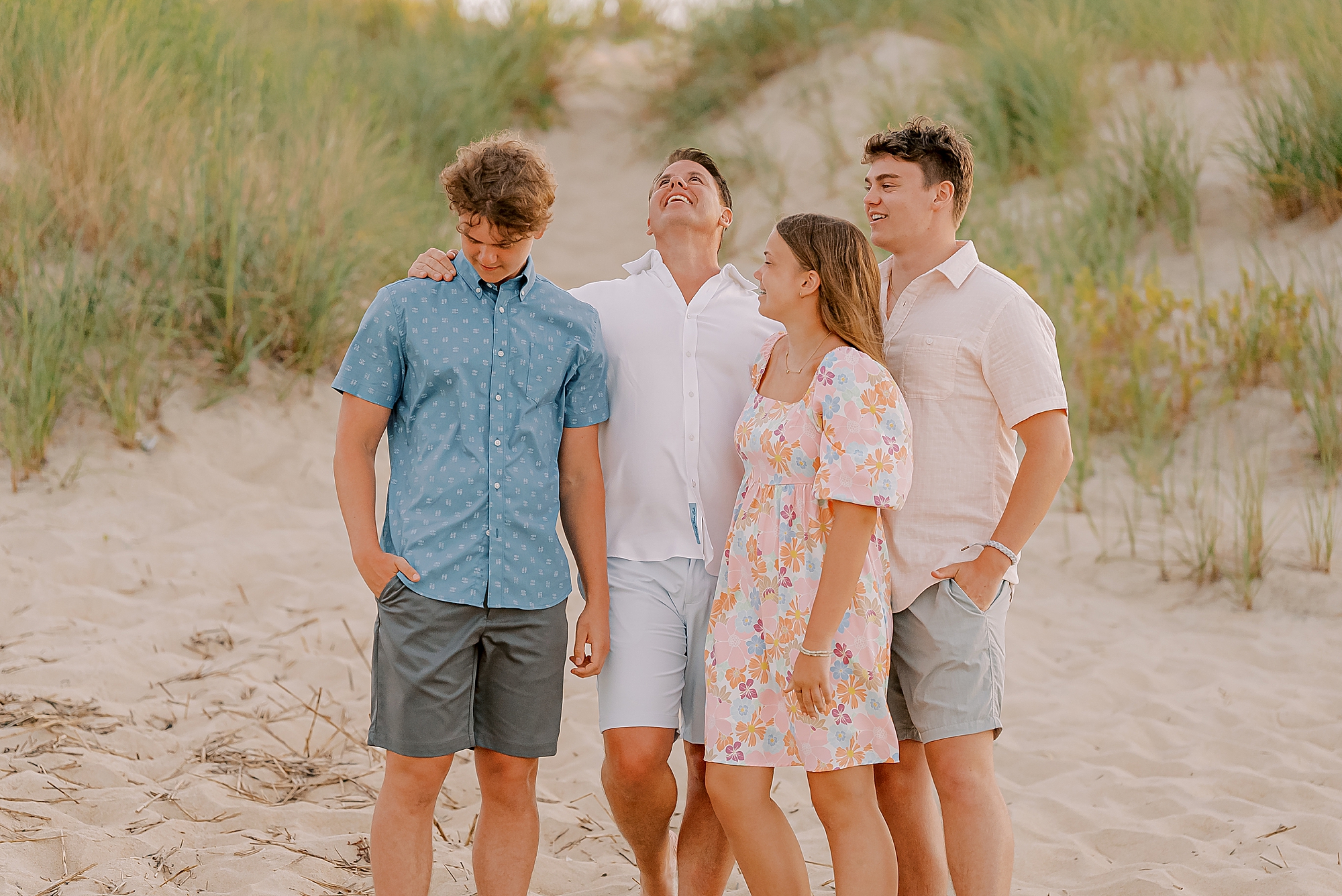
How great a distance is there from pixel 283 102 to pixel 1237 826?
6.78 metres

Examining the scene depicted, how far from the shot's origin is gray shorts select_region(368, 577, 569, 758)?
2.30 meters

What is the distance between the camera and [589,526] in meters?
2.53

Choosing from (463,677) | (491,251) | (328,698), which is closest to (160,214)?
(328,698)

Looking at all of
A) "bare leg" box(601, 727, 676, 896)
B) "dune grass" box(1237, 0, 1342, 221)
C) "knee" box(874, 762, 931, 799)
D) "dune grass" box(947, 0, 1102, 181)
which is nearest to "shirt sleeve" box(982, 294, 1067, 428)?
"knee" box(874, 762, 931, 799)

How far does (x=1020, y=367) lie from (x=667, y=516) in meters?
0.87

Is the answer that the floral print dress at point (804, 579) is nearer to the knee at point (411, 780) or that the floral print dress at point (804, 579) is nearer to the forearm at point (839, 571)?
the forearm at point (839, 571)

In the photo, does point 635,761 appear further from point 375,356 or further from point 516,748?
point 375,356

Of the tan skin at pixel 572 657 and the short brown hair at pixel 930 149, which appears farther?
the short brown hair at pixel 930 149

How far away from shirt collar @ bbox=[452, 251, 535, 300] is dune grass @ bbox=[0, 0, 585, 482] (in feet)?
10.9

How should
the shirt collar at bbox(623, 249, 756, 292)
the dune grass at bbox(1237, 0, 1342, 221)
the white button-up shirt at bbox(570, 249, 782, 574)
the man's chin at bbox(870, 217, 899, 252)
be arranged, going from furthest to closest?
1. the dune grass at bbox(1237, 0, 1342, 221)
2. the shirt collar at bbox(623, 249, 756, 292)
3. the white button-up shirt at bbox(570, 249, 782, 574)
4. the man's chin at bbox(870, 217, 899, 252)

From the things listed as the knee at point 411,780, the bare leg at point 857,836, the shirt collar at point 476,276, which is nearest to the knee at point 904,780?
the bare leg at point 857,836

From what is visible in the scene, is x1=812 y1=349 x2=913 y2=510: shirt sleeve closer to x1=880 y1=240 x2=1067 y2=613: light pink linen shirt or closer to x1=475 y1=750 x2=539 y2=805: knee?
x1=880 y1=240 x2=1067 y2=613: light pink linen shirt

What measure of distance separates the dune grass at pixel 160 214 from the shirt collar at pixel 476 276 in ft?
10.9

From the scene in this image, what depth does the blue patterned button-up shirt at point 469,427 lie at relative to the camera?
7.61 ft
